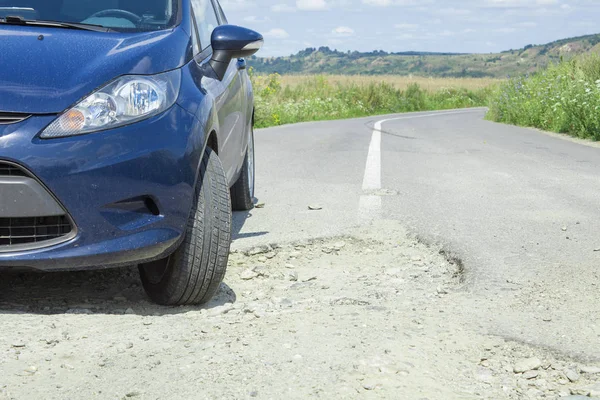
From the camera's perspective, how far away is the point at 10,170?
319 cm

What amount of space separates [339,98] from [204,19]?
32425mm

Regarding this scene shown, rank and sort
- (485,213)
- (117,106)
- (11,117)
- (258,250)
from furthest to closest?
(485,213) < (258,250) < (117,106) < (11,117)

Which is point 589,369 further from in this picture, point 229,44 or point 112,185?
point 229,44

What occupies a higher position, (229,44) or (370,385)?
(229,44)

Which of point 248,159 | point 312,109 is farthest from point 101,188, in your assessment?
point 312,109

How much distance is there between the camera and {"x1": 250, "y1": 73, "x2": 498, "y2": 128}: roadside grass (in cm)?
2448

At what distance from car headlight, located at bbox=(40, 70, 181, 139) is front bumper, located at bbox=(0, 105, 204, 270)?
0.04 meters

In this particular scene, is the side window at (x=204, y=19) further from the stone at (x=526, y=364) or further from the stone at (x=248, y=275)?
the stone at (x=526, y=364)

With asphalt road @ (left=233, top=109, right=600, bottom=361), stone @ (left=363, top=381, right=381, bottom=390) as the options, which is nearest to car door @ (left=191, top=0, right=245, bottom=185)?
asphalt road @ (left=233, top=109, right=600, bottom=361)

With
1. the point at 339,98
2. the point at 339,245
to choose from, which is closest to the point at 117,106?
the point at 339,245

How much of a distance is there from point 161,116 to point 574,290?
2.13 metres

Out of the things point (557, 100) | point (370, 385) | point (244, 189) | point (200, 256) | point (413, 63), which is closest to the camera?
point (370, 385)

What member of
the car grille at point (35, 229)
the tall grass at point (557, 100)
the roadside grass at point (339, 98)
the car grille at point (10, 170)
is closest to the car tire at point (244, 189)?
the car grille at point (35, 229)

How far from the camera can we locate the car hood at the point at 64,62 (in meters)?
3.26
